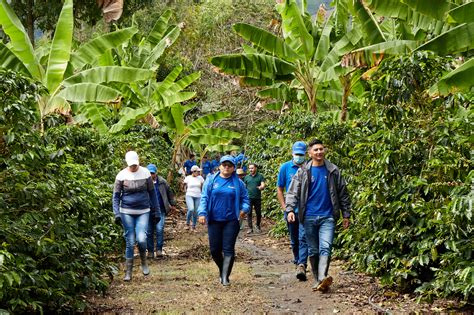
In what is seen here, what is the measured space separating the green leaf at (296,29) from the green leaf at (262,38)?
0.47m

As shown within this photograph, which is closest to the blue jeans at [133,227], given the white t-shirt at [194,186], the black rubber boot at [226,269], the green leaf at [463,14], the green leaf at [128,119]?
the black rubber boot at [226,269]

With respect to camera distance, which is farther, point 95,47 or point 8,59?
point 95,47

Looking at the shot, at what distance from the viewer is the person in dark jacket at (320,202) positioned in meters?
7.64

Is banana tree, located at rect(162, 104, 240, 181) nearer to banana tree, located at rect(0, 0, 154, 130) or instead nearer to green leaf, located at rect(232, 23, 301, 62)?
banana tree, located at rect(0, 0, 154, 130)

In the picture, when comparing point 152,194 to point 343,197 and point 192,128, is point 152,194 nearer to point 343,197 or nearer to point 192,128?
point 343,197

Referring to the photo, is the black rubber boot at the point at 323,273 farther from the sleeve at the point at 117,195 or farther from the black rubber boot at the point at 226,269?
the sleeve at the point at 117,195

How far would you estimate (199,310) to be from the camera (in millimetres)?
6832

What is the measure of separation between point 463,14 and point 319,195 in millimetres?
3960

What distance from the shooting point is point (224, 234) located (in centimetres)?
848

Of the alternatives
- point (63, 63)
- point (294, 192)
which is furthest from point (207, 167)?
point (294, 192)

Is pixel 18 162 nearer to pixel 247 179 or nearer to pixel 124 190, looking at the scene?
pixel 124 190

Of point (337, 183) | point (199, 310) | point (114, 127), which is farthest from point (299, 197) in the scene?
point (114, 127)

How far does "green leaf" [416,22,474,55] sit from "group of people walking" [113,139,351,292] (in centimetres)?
276

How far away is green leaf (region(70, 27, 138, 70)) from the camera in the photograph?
41.9ft
